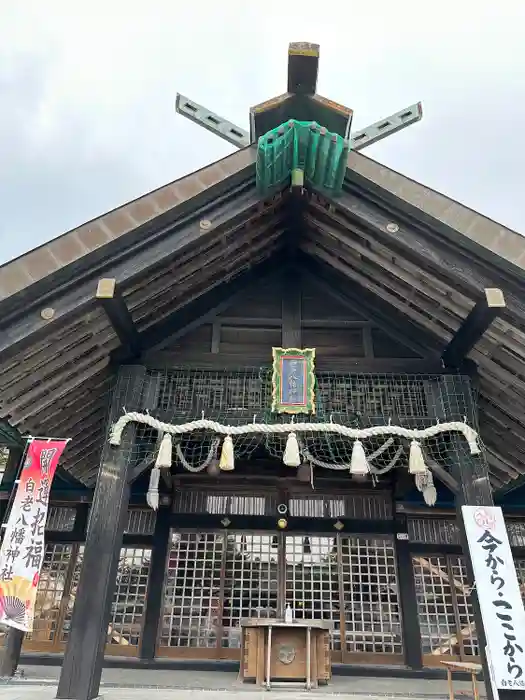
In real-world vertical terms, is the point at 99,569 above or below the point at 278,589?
below

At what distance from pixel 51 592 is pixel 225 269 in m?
7.35

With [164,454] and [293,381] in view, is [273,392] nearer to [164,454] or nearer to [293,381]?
[293,381]

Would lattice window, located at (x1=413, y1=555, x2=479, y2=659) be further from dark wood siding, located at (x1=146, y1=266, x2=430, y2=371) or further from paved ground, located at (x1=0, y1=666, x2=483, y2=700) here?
dark wood siding, located at (x1=146, y1=266, x2=430, y2=371)

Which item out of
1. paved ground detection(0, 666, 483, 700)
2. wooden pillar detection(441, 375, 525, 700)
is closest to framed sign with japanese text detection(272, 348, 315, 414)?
wooden pillar detection(441, 375, 525, 700)

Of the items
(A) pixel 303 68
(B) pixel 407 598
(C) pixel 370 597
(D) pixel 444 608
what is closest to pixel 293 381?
(A) pixel 303 68

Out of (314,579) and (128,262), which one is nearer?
(128,262)

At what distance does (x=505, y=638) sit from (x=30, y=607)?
17.1ft

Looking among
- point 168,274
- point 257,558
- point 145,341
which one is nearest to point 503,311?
point 168,274

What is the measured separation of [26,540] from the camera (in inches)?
236

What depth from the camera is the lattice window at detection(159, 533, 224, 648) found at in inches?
360

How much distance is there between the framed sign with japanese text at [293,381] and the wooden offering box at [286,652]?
331 cm

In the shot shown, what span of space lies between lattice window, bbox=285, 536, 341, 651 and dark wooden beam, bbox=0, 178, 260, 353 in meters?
6.27

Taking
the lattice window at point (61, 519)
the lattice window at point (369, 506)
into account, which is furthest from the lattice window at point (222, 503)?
the lattice window at point (61, 519)

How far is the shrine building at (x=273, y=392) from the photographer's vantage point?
6.17 metres
